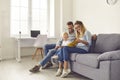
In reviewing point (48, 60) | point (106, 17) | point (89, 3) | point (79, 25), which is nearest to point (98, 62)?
point (79, 25)

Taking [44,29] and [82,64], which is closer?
[82,64]

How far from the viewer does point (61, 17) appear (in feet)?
21.3

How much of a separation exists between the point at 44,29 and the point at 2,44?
1622mm

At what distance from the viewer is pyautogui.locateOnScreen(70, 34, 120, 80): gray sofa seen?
2.85 m

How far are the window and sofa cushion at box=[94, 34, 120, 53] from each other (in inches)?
117

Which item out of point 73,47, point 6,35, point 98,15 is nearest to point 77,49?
point 73,47

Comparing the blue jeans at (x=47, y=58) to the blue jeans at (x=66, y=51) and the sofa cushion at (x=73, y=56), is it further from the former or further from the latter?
the sofa cushion at (x=73, y=56)

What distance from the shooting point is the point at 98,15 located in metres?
5.23

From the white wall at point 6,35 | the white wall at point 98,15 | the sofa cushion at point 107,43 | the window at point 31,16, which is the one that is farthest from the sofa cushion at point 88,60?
the window at point 31,16

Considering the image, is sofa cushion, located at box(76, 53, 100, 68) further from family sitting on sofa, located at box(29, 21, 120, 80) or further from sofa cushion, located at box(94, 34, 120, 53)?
sofa cushion, located at box(94, 34, 120, 53)

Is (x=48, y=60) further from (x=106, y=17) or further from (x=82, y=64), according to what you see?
(x=106, y=17)

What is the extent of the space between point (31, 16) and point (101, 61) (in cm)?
402

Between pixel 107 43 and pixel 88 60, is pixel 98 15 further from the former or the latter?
pixel 88 60

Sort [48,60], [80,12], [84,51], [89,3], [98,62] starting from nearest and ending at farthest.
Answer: [98,62]
[84,51]
[48,60]
[89,3]
[80,12]
